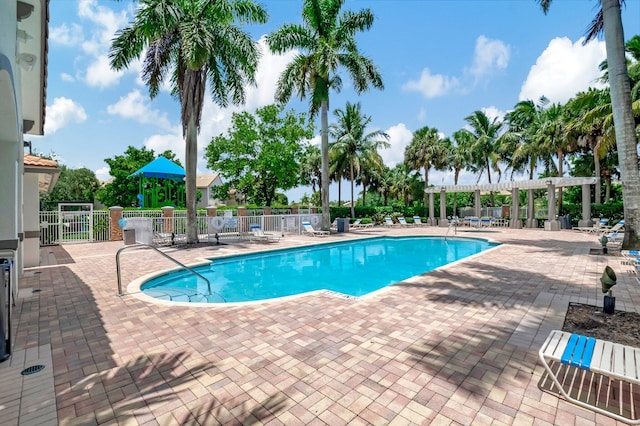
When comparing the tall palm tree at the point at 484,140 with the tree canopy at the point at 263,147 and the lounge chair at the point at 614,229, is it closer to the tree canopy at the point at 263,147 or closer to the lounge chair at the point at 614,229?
the lounge chair at the point at 614,229

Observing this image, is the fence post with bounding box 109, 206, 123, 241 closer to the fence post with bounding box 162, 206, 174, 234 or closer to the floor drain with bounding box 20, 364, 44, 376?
the fence post with bounding box 162, 206, 174, 234

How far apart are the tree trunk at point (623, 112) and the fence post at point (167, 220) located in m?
19.6

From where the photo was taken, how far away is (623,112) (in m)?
9.64

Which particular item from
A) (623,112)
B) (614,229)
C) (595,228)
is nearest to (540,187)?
(595,228)

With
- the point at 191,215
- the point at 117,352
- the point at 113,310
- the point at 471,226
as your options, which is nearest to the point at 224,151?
the point at 191,215

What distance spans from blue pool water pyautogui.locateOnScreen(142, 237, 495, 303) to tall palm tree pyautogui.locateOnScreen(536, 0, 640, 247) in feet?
18.5

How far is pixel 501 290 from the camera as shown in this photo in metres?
6.53

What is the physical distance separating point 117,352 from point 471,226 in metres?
26.3

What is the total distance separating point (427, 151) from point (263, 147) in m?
16.8

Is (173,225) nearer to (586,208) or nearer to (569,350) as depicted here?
(569,350)

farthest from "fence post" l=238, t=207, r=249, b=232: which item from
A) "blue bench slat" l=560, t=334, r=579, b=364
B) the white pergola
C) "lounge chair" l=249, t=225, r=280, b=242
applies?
"blue bench slat" l=560, t=334, r=579, b=364

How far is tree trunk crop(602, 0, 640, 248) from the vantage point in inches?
376

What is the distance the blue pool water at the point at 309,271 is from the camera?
8.14 meters

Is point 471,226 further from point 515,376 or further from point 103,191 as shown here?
point 103,191
